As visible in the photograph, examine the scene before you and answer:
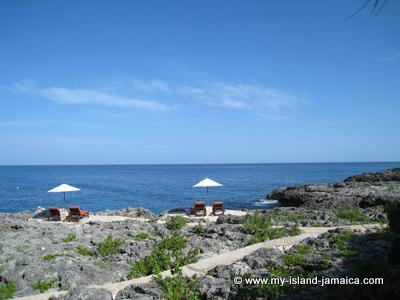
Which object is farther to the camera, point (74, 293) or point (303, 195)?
point (303, 195)

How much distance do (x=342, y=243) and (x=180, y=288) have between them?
19.5ft

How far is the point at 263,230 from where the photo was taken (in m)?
14.0

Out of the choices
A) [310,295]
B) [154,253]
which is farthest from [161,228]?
[310,295]

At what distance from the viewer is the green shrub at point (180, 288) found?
678 centimetres

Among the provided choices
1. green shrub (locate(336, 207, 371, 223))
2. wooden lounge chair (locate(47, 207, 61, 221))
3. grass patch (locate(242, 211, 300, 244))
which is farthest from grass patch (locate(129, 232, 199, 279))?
wooden lounge chair (locate(47, 207, 61, 221))

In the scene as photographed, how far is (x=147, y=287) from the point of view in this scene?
721 centimetres

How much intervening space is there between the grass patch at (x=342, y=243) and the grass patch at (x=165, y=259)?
170 inches

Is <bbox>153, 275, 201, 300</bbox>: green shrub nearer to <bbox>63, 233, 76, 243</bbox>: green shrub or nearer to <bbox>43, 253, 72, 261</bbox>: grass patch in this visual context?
<bbox>43, 253, 72, 261</bbox>: grass patch

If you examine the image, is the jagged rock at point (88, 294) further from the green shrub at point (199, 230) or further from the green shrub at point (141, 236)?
the green shrub at point (199, 230)

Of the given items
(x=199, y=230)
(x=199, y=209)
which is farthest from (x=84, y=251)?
(x=199, y=209)

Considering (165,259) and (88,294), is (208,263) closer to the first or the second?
(165,259)

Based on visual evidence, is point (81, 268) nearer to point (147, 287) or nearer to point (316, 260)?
point (147, 287)

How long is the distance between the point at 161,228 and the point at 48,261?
597 cm

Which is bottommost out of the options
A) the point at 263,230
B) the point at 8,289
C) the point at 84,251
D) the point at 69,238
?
the point at 8,289
